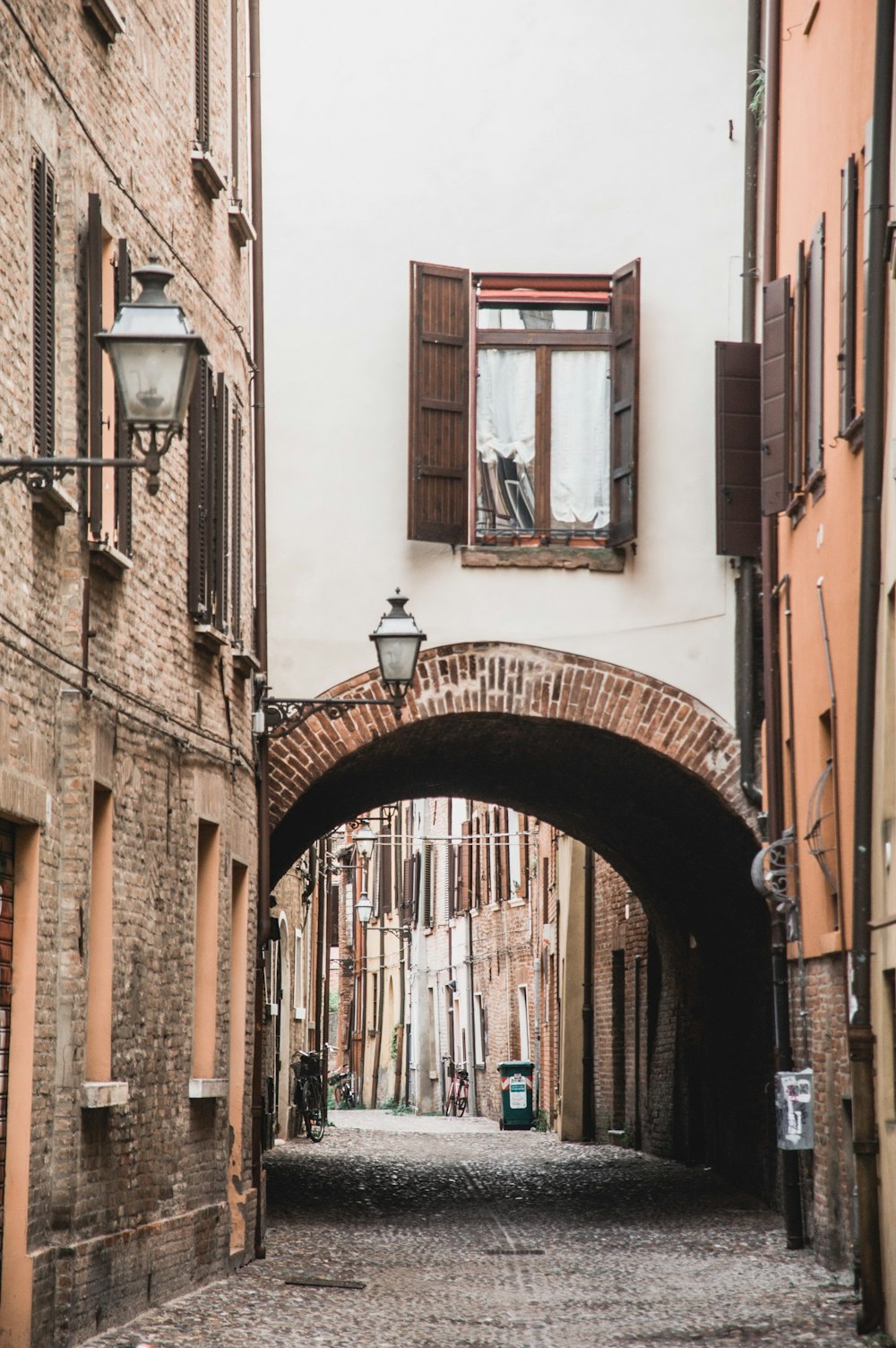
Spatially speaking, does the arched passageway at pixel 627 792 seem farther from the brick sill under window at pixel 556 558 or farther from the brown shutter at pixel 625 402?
the brown shutter at pixel 625 402

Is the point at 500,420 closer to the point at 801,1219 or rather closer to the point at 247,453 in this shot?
the point at 247,453

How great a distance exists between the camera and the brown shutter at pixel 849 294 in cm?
1130

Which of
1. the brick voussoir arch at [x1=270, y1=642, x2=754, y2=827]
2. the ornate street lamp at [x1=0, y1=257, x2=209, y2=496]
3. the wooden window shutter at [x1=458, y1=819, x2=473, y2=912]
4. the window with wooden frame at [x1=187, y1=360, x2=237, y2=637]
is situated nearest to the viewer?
the ornate street lamp at [x1=0, y1=257, x2=209, y2=496]

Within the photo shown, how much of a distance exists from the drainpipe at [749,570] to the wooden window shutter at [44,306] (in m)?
7.21

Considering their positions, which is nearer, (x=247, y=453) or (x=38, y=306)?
(x=38, y=306)

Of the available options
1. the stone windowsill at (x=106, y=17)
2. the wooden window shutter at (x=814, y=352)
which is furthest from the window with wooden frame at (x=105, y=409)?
the wooden window shutter at (x=814, y=352)

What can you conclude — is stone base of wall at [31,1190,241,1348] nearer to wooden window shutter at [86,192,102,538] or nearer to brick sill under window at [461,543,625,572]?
wooden window shutter at [86,192,102,538]

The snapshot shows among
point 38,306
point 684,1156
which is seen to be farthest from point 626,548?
point 684,1156

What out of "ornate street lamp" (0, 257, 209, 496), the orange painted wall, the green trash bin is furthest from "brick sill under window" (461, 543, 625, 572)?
the green trash bin

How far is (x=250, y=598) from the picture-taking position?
47.0ft

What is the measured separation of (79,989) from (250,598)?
5567mm

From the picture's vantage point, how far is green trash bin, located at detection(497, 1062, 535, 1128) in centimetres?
3064

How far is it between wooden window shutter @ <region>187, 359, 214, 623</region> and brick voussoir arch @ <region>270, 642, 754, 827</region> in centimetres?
292

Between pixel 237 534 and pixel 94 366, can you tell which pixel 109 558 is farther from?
pixel 237 534
